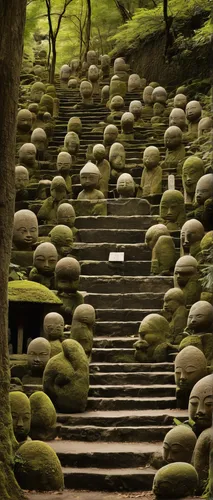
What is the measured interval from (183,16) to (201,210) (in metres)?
12.1

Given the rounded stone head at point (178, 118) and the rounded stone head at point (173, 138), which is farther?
the rounded stone head at point (178, 118)

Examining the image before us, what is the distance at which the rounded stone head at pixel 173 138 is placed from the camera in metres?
20.9

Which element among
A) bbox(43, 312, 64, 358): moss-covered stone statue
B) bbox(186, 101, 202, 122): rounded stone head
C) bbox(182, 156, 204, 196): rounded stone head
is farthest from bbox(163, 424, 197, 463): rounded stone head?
bbox(186, 101, 202, 122): rounded stone head

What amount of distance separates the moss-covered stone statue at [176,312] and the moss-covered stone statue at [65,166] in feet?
19.0

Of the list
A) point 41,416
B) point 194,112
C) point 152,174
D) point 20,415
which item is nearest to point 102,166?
point 152,174

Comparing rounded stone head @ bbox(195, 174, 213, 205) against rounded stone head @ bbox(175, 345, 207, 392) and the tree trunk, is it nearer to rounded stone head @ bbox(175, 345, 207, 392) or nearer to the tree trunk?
A: rounded stone head @ bbox(175, 345, 207, 392)

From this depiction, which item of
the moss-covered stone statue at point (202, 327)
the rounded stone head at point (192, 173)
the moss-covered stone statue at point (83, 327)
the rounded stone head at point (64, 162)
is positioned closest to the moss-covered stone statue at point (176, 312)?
the moss-covered stone statue at point (202, 327)

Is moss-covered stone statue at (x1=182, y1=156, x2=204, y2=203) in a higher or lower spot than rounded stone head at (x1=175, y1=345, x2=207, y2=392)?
higher

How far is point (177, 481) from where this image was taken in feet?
33.0

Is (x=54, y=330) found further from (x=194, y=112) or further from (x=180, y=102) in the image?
(x=180, y=102)

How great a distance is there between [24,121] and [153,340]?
9.83 m

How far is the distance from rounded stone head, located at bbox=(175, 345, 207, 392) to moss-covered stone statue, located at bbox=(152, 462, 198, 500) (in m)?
2.50

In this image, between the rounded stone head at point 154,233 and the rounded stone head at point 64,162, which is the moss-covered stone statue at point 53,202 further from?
the rounded stone head at point 154,233

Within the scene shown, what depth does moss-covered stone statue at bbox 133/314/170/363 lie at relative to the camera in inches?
564
